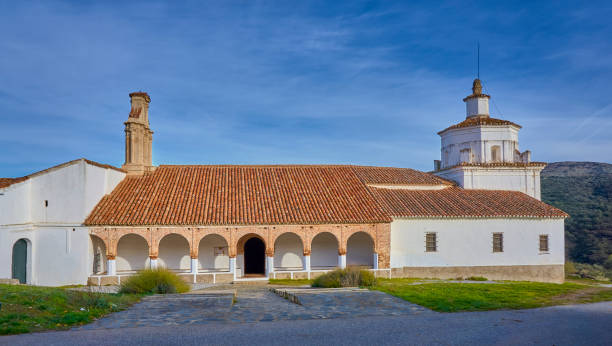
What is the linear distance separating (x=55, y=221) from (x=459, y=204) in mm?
19234

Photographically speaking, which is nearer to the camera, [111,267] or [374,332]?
[374,332]

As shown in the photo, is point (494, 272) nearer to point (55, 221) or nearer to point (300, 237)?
point (300, 237)

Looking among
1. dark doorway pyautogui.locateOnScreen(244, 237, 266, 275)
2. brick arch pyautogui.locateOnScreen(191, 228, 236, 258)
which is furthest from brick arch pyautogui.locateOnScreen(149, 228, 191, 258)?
dark doorway pyautogui.locateOnScreen(244, 237, 266, 275)

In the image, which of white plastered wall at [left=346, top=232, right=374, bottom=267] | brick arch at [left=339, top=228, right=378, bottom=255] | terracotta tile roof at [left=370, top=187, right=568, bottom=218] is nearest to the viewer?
brick arch at [left=339, top=228, right=378, bottom=255]

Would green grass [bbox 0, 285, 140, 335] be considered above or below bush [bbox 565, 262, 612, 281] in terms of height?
above

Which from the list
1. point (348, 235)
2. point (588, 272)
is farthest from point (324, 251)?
point (588, 272)

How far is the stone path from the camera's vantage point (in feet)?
32.7

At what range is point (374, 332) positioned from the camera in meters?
8.87

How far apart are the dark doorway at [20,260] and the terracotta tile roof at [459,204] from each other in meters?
15.8

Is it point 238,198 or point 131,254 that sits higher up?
point 238,198

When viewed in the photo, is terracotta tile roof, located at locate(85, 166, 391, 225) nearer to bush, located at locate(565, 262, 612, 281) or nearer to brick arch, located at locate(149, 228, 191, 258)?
brick arch, located at locate(149, 228, 191, 258)

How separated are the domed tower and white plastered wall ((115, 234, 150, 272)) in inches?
708

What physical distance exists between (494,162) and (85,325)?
79.8ft

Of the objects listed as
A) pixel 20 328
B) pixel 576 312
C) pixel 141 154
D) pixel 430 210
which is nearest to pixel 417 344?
pixel 576 312
